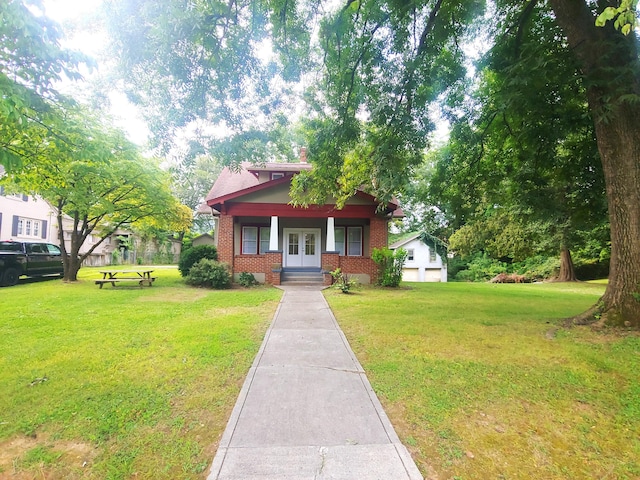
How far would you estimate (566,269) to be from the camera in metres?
20.7

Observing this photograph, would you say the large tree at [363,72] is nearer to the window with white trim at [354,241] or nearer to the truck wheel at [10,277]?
the window with white trim at [354,241]

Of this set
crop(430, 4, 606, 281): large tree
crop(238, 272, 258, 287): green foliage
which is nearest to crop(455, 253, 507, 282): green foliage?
crop(430, 4, 606, 281): large tree

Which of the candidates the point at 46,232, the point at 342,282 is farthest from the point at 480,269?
the point at 46,232

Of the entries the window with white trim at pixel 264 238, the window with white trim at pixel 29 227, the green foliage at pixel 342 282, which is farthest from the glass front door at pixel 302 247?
the window with white trim at pixel 29 227

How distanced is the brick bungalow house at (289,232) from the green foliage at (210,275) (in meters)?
0.91

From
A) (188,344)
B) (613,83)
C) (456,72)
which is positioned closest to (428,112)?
(456,72)

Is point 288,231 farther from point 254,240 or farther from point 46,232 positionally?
point 46,232

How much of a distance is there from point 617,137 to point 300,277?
10.9 m

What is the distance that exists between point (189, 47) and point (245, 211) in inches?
285

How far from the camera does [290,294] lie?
10945mm

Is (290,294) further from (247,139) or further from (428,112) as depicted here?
(428,112)

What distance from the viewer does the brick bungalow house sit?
13555 mm

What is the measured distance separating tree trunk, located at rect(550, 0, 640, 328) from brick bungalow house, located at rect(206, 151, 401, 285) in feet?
24.2

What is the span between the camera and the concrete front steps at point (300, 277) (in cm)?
1363
